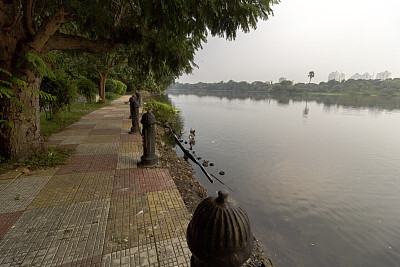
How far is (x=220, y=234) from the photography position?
4.09ft

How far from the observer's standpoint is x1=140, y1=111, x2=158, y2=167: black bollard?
15.0 ft

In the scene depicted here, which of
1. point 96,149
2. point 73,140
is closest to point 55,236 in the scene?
point 96,149

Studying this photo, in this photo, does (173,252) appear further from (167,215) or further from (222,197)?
(222,197)

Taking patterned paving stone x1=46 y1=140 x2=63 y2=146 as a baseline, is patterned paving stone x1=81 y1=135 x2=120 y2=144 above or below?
below

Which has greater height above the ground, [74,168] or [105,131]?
[105,131]

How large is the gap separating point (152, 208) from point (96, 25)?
16.3 ft

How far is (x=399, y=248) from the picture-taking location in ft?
14.9

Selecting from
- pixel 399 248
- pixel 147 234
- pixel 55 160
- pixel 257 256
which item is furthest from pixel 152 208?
pixel 399 248

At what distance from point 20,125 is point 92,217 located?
3098 mm

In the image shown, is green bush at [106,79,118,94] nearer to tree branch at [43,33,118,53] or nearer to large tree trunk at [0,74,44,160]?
tree branch at [43,33,118,53]

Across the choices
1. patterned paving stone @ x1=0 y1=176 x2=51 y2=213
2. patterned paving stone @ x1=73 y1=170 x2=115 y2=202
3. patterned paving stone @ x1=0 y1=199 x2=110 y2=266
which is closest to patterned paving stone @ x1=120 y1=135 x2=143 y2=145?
patterned paving stone @ x1=73 y1=170 x2=115 y2=202

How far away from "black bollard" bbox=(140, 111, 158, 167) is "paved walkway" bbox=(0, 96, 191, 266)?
0.86 ft

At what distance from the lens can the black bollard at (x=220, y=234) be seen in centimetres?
126

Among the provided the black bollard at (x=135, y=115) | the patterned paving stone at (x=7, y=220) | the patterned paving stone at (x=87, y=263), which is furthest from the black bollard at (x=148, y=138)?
the black bollard at (x=135, y=115)
